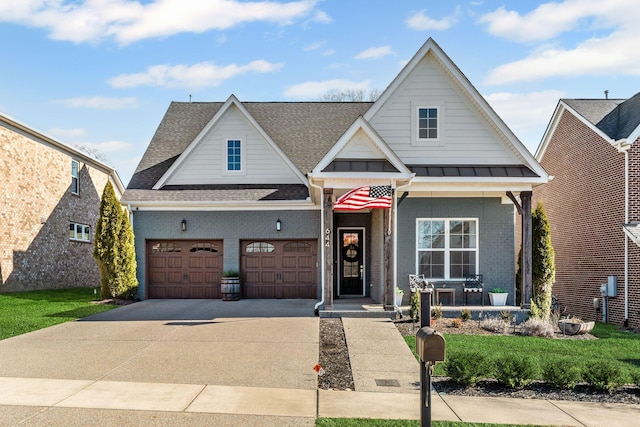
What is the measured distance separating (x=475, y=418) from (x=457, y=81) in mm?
11247

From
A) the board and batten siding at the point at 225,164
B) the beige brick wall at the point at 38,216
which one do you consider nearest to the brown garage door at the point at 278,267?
the board and batten siding at the point at 225,164

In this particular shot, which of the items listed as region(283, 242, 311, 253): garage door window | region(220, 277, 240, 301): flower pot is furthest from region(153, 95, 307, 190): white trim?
region(220, 277, 240, 301): flower pot

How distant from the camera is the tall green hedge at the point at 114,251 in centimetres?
1742

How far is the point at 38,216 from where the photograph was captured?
20.8 m

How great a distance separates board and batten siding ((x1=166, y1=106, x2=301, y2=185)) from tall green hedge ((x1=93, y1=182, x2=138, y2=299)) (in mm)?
2264

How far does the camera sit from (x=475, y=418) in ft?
22.4

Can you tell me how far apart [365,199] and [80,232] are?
16412mm

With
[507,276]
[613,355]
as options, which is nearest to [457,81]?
[507,276]

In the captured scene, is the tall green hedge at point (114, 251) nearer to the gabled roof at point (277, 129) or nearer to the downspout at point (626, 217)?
the gabled roof at point (277, 129)

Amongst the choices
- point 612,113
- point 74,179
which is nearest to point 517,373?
point 612,113

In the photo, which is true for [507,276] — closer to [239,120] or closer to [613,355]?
[613,355]

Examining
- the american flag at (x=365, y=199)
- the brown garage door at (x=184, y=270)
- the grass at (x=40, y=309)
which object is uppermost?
the american flag at (x=365, y=199)

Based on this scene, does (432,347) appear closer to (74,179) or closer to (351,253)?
(351,253)

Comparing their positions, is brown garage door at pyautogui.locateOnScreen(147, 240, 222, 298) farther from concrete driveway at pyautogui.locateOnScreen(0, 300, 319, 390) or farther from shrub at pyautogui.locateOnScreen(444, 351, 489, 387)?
shrub at pyautogui.locateOnScreen(444, 351, 489, 387)
